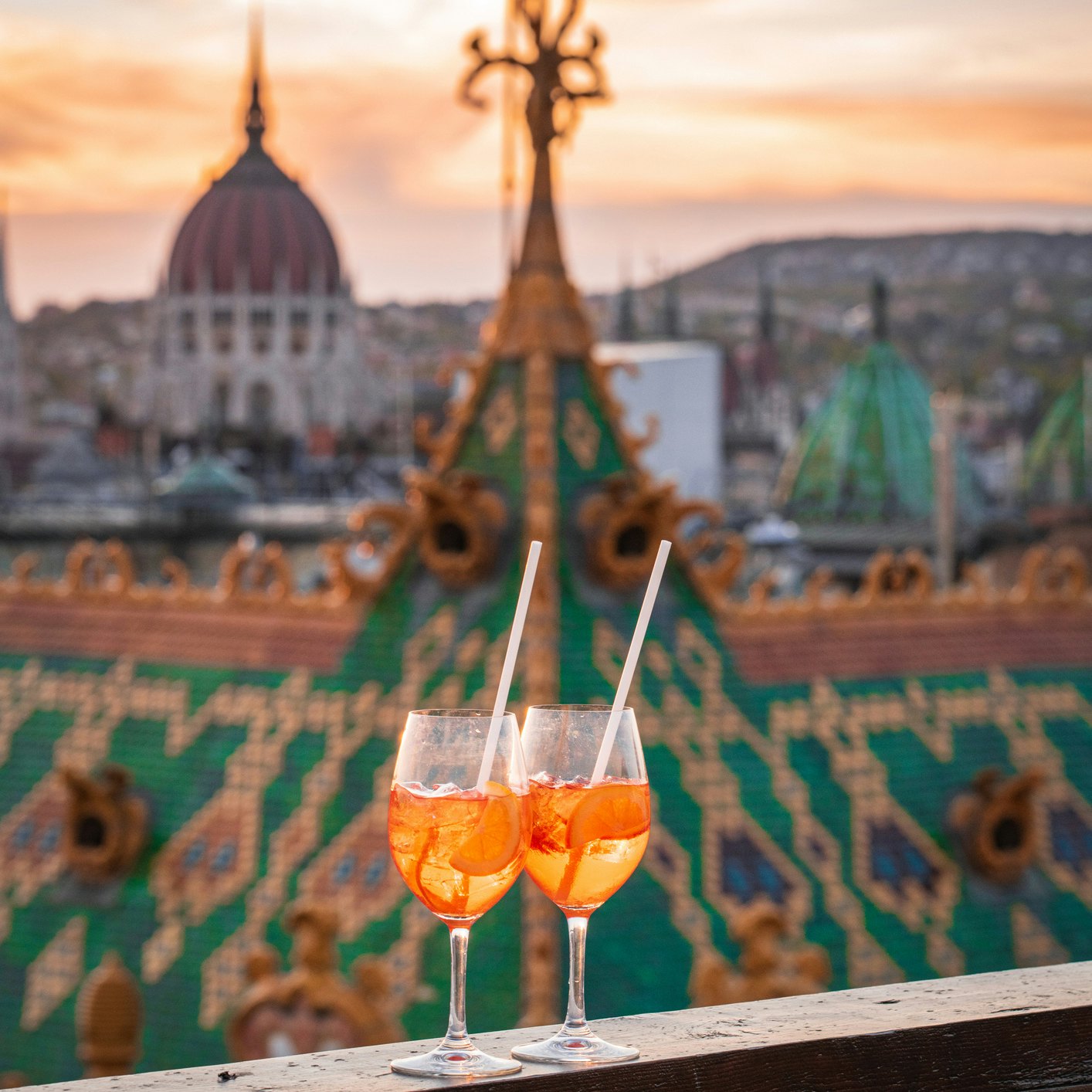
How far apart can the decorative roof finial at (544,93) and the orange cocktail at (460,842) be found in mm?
10046

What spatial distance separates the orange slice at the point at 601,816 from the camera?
3.37 m

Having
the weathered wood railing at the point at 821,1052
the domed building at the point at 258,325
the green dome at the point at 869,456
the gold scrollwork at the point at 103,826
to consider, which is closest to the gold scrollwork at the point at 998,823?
the gold scrollwork at the point at 103,826

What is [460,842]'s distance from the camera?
3.25 metres

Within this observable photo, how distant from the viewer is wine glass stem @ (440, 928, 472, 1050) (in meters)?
3.09

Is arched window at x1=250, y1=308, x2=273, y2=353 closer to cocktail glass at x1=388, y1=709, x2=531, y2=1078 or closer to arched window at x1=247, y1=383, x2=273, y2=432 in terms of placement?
arched window at x1=247, y1=383, x2=273, y2=432

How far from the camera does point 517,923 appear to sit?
1141 centimetres

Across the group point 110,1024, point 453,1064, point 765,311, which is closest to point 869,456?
point 110,1024

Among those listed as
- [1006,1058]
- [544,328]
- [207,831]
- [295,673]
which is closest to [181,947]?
[207,831]

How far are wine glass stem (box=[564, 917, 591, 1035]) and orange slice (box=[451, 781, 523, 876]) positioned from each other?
0.72ft

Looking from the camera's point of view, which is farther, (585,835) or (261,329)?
(261,329)

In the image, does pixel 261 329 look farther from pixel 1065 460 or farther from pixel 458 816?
pixel 458 816

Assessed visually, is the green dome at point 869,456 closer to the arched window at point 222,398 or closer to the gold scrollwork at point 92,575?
the gold scrollwork at point 92,575

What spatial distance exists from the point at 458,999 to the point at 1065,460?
140 ft

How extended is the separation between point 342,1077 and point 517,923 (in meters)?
8.55
